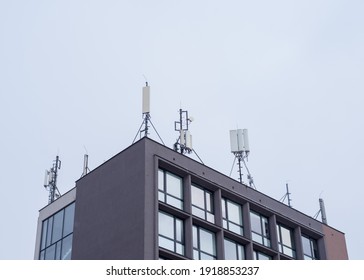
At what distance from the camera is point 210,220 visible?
4206cm

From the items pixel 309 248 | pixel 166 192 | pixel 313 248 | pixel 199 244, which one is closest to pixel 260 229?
pixel 309 248

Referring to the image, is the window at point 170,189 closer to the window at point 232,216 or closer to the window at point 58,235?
the window at point 232,216

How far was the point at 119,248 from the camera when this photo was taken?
38125 millimetres

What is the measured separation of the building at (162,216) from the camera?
3841 centimetres

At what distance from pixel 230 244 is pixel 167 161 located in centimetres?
651

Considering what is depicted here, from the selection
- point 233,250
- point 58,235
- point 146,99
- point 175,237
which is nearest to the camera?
point 175,237

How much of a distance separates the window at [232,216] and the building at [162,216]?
2.5 inches

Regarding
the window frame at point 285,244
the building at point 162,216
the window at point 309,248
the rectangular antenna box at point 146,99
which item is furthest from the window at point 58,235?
the window at point 309,248

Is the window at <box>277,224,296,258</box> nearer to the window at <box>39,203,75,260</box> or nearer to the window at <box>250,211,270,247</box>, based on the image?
the window at <box>250,211,270,247</box>

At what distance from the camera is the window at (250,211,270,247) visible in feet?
147

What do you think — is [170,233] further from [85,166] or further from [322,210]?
[322,210]

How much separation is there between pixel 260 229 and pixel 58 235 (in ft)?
40.3

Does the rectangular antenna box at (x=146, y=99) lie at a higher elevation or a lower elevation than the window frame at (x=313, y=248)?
higher
